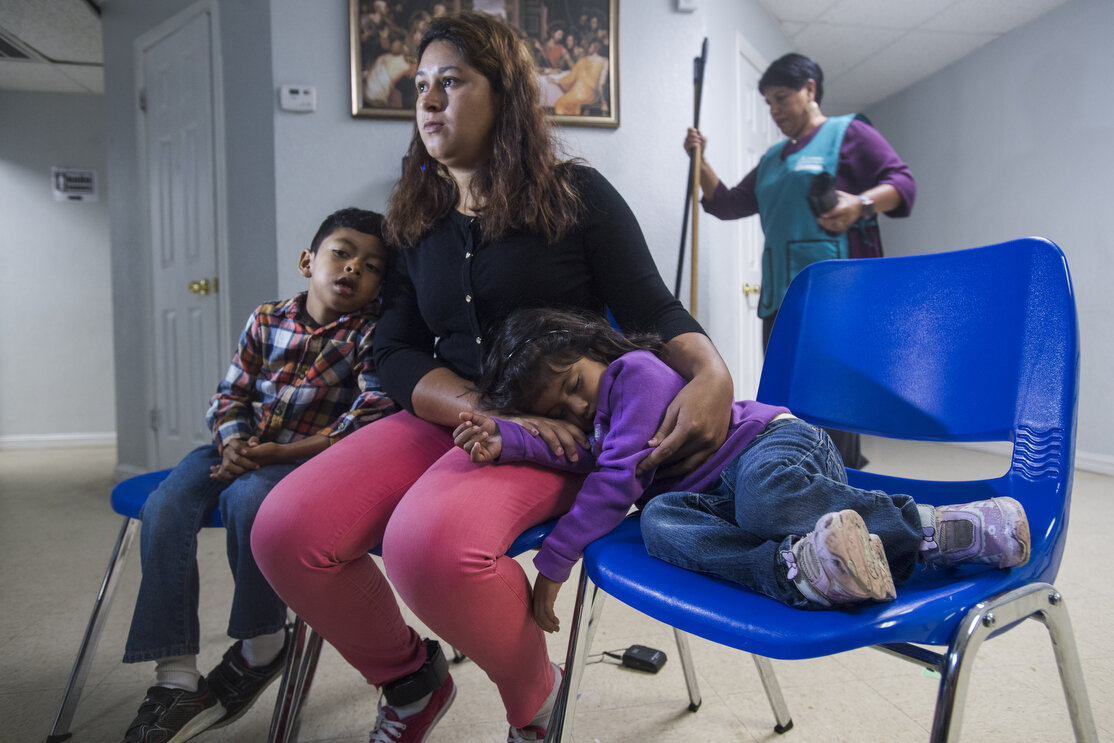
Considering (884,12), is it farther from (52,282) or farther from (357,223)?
(52,282)

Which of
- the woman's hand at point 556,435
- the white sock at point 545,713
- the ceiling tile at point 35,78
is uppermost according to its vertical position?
the ceiling tile at point 35,78

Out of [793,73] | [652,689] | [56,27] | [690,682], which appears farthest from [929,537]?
[56,27]

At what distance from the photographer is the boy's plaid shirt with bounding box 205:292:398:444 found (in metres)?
1.19

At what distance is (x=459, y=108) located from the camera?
1.05 meters

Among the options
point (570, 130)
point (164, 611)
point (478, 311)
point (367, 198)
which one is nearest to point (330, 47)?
point (367, 198)

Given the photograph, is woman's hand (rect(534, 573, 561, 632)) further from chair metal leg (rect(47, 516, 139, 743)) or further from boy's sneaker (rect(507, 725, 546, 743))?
chair metal leg (rect(47, 516, 139, 743))

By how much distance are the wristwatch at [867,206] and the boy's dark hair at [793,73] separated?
51 cm

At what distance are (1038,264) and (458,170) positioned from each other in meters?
0.79

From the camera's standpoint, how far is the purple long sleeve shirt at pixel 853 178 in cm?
282

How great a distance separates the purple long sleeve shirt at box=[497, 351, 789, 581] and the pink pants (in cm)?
4

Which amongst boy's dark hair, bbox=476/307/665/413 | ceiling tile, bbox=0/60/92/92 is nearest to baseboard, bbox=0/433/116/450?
ceiling tile, bbox=0/60/92/92

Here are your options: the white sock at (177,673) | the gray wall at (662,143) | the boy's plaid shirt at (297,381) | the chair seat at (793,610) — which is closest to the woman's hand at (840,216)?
the gray wall at (662,143)

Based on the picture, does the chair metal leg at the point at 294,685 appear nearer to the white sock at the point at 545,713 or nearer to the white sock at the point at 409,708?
the white sock at the point at 409,708

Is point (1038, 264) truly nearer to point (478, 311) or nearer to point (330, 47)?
point (478, 311)
